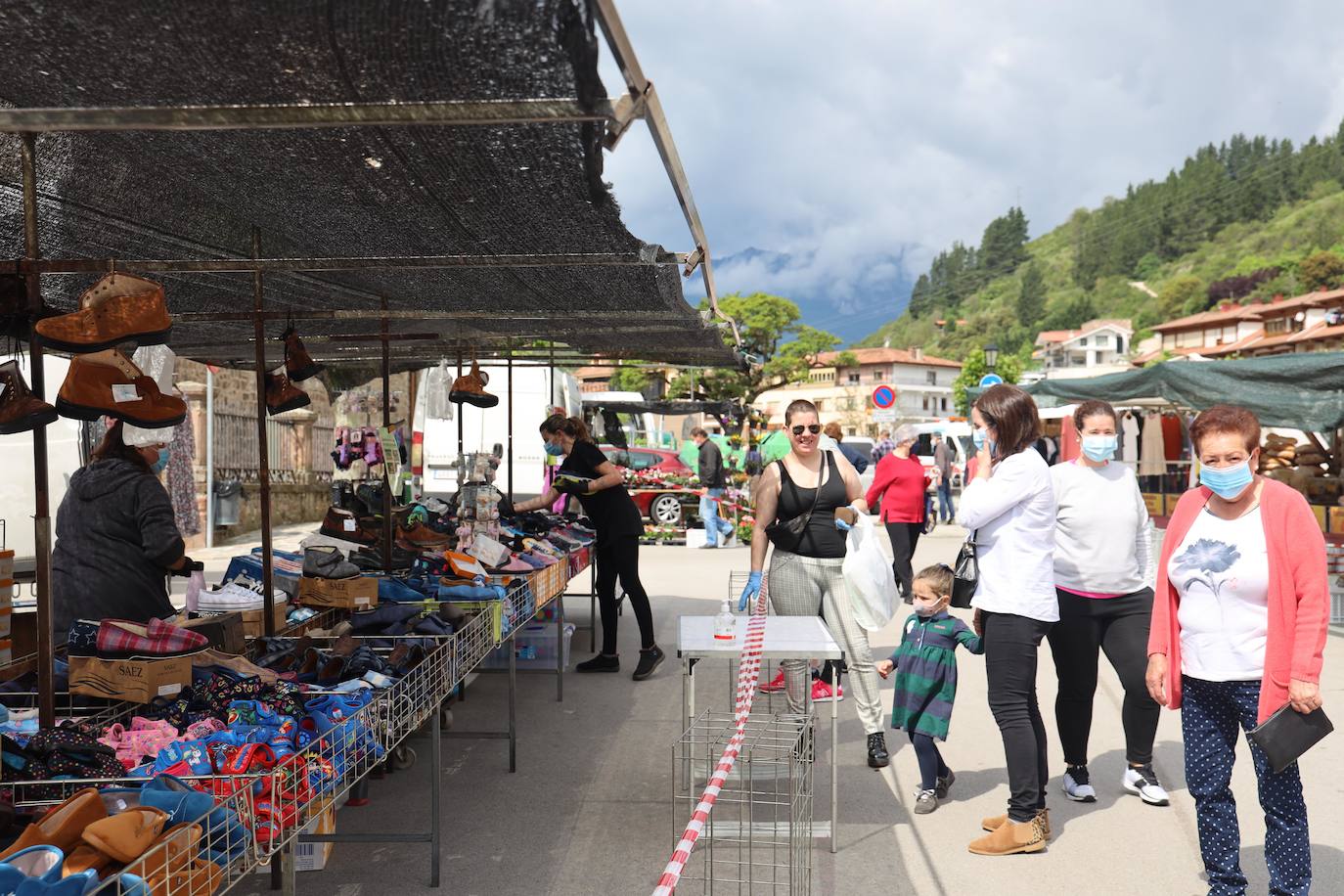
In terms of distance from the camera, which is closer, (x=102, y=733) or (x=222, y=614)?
(x=102, y=733)

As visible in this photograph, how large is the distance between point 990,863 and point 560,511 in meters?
7.01

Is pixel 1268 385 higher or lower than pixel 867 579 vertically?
higher

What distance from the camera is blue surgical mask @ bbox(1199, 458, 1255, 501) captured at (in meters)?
3.67

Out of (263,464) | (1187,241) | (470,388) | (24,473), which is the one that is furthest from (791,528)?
(1187,241)

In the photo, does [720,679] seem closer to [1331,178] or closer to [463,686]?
[463,686]

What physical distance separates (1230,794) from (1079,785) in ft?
5.57

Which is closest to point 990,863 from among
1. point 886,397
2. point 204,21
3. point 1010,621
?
point 1010,621

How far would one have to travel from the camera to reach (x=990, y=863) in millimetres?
4594

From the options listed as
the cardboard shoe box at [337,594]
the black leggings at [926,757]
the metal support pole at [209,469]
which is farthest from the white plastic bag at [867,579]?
the metal support pole at [209,469]

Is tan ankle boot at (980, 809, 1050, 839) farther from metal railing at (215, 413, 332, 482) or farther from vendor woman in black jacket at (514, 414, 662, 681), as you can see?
metal railing at (215, 413, 332, 482)

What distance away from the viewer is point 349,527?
7.43 metres

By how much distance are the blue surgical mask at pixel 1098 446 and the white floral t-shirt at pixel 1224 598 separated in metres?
1.15

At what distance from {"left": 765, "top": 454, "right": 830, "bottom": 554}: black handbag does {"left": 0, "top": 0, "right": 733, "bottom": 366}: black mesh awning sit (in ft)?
4.42

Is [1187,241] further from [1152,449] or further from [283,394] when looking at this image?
[283,394]
